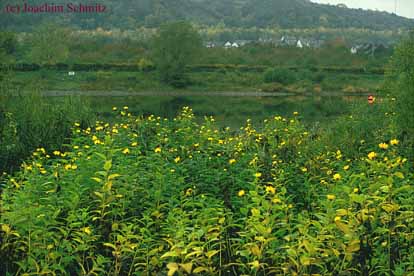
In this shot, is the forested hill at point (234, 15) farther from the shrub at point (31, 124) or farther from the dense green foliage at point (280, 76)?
the shrub at point (31, 124)

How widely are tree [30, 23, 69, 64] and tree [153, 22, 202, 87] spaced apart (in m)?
11.0

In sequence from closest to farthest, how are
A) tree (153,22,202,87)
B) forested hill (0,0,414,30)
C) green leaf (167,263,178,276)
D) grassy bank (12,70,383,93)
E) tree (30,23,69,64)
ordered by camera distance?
green leaf (167,263,178,276) < grassy bank (12,70,383,93) < tree (153,22,202,87) < tree (30,23,69,64) < forested hill (0,0,414,30)

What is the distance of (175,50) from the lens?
5638 cm

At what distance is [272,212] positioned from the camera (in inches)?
166

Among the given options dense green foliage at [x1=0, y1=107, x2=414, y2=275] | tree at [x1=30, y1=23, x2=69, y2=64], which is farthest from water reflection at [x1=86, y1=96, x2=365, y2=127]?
tree at [x1=30, y1=23, x2=69, y2=64]

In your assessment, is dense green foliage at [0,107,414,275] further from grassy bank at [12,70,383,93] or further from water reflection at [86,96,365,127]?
grassy bank at [12,70,383,93]

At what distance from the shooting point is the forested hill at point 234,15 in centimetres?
13362

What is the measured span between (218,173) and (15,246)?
6.29ft

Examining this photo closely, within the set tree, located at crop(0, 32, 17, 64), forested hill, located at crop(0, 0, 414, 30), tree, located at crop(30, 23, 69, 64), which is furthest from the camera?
forested hill, located at crop(0, 0, 414, 30)

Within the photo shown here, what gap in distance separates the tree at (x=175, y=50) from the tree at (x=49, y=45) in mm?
11012

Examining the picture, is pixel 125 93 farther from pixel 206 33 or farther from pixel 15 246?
pixel 206 33

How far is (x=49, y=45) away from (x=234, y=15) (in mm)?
114852

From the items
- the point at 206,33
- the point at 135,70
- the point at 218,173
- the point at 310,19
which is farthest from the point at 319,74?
the point at 310,19

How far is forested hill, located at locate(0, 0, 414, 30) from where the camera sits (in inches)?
5261
